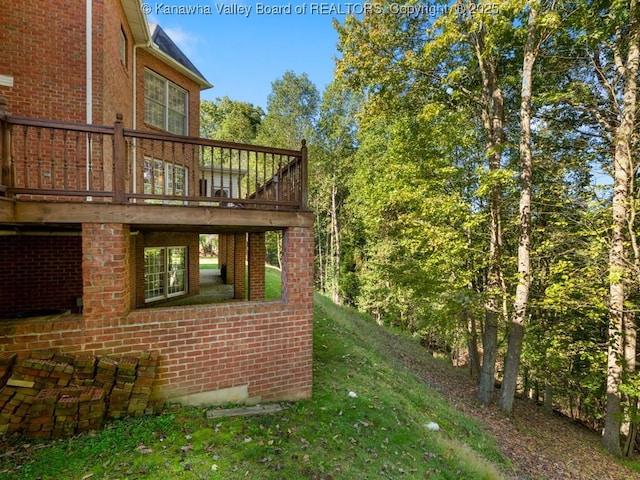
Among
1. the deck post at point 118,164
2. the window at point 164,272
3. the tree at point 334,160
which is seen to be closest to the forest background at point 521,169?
the deck post at point 118,164

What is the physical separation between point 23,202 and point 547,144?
12319mm

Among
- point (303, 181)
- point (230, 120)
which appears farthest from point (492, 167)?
point (230, 120)

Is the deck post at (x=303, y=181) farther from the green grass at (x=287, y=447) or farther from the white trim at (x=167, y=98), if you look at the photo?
the white trim at (x=167, y=98)

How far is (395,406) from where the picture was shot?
589 centimetres

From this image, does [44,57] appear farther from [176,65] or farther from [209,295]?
[209,295]

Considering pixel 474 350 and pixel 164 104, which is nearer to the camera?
pixel 164 104

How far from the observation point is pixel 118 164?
4.09m

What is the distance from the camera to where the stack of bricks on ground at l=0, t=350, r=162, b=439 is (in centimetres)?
352

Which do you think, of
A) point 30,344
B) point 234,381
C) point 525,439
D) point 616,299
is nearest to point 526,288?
point 616,299

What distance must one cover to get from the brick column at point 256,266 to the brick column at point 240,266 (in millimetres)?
1124

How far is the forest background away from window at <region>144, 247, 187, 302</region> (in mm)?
7384

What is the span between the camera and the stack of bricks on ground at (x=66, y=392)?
3523 millimetres

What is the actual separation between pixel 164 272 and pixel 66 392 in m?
6.10

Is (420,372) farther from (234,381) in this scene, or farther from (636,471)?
(234,381)
